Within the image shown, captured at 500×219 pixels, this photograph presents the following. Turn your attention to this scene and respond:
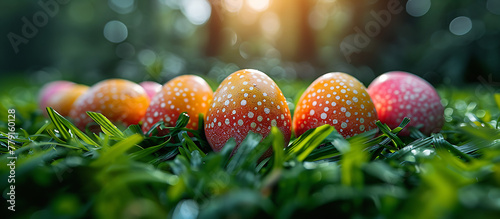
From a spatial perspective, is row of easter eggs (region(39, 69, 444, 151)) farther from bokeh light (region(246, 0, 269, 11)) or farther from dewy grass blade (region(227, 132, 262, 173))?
bokeh light (region(246, 0, 269, 11))

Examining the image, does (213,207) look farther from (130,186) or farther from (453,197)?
(453,197)

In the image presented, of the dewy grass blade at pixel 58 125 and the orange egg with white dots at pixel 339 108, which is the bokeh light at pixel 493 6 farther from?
the dewy grass blade at pixel 58 125

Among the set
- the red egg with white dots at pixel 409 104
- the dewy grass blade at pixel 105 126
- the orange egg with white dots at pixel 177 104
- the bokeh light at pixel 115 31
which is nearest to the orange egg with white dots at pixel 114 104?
the orange egg with white dots at pixel 177 104

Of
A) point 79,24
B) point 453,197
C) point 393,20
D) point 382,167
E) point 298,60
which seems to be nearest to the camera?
point 453,197

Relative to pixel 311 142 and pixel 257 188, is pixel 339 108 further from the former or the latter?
pixel 257 188

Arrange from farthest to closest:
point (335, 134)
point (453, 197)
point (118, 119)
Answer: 1. point (118, 119)
2. point (335, 134)
3. point (453, 197)

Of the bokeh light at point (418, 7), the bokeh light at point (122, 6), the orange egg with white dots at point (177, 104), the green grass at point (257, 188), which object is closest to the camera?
the green grass at point (257, 188)

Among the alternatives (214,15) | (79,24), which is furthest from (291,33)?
(79,24)
